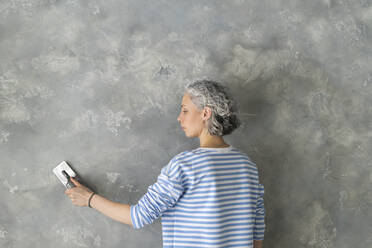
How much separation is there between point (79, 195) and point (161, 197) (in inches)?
16.5

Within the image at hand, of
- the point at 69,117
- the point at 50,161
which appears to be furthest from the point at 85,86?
the point at 50,161

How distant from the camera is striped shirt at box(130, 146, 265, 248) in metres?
1.20

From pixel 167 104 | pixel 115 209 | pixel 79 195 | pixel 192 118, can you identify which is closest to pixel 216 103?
pixel 192 118

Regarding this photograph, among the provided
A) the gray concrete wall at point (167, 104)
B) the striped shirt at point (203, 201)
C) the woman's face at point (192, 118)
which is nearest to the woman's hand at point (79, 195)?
the gray concrete wall at point (167, 104)

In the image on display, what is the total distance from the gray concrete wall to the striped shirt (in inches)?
14.4

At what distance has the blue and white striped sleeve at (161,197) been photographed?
3.92 feet

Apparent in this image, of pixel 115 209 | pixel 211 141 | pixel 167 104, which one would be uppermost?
pixel 167 104

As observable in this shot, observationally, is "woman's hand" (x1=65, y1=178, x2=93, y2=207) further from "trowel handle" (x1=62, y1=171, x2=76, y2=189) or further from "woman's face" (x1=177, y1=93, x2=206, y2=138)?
"woman's face" (x1=177, y1=93, x2=206, y2=138)

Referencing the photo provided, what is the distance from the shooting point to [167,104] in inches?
63.0

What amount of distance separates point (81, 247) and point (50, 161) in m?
0.44

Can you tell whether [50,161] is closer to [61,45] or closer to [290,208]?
[61,45]

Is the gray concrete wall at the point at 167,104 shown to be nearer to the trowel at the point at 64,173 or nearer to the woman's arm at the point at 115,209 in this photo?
the trowel at the point at 64,173

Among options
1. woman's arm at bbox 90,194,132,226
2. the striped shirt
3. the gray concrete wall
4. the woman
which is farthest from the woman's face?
woman's arm at bbox 90,194,132,226

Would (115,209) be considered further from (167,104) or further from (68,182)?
(167,104)
